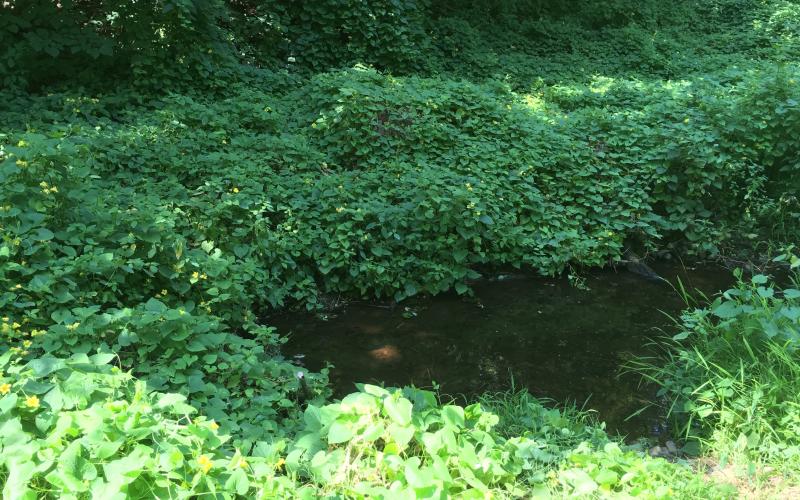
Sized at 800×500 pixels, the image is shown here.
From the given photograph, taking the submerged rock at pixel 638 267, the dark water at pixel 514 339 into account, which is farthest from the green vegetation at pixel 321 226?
the dark water at pixel 514 339

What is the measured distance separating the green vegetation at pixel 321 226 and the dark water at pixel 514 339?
0.75 feet

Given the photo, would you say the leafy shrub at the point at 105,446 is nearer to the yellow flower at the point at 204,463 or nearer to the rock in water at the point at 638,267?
the yellow flower at the point at 204,463

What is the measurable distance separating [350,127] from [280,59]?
10.3 feet

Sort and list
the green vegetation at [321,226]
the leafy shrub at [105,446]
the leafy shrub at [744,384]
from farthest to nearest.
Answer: the leafy shrub at [744,384], the green vegetation at [321,226], the leafy shrub at [105,446]

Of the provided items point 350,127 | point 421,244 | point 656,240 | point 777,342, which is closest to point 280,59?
point 350,127

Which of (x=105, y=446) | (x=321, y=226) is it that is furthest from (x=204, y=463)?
(x=321, y=226)

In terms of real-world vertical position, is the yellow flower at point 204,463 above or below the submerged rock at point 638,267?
above

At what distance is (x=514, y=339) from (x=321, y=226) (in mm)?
1850

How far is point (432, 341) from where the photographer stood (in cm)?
485

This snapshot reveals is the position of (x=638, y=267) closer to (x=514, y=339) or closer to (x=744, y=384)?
(x=514, y=339)

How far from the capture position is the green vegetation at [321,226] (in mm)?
2398

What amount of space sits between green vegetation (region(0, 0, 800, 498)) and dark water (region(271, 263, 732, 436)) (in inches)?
9.0

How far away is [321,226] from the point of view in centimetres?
542

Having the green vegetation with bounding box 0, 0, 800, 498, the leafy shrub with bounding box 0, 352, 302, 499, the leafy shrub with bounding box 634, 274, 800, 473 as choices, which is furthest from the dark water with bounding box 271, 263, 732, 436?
the leafy shrub with bounding box 0, 352, 302, 499
